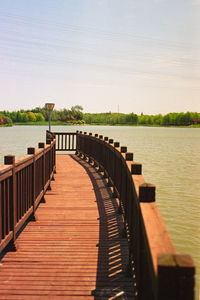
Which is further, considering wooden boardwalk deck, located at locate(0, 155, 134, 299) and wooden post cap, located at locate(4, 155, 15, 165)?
wooden post cap, located at locate(4, 155, 15, 165)

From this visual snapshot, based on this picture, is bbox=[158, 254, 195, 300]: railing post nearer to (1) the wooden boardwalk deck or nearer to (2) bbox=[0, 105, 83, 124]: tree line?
(1) the wooden boardwalk deck

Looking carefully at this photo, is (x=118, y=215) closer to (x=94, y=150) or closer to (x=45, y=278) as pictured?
(x=45, y=278)

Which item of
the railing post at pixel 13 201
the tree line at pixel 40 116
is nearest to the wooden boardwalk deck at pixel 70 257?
the railing post at pixel 13 201

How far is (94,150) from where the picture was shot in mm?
14227

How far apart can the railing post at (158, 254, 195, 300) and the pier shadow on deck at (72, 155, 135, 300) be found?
234 cm

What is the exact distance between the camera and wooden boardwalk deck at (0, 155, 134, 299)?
3.85 metres

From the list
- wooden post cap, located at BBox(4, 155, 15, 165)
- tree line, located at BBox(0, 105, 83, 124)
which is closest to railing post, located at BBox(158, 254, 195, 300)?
wooden post cap, located at BBox(4, 155, 15, 165)

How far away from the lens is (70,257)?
481 centimetres

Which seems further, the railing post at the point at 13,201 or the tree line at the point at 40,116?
the tree line at the point at 40,116

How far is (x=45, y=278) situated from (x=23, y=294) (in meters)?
0.45

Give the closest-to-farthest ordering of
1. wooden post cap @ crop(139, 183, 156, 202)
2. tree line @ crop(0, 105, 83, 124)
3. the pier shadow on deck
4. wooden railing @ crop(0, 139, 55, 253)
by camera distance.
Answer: wooden post cap @ crop(139, 183, 156, 202) < the pier shadow on deck < wooden railing @ crop(0, 139, 55, 253) < tree line @ crop(0, 105, 83, 124)

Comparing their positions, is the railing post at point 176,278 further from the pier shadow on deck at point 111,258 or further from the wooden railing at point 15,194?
the wooden railing at point 15,194

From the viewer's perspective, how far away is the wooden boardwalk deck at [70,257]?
3852mm

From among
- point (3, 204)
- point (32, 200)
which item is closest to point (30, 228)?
point (32, 200)
